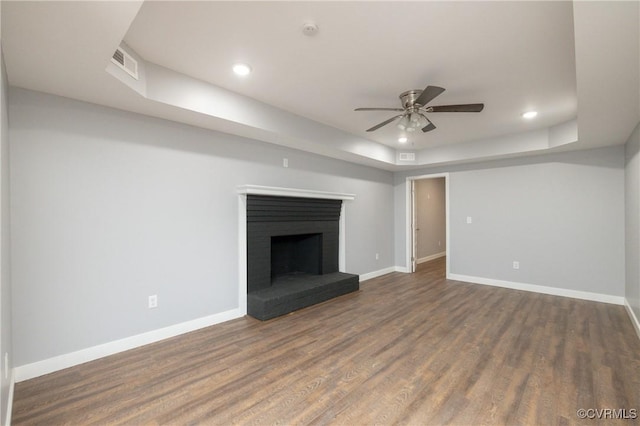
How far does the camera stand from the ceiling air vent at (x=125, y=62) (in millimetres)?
2102

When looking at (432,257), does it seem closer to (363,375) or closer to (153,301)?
(363,375)

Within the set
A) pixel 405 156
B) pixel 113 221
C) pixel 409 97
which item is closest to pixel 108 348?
pixel 113 221

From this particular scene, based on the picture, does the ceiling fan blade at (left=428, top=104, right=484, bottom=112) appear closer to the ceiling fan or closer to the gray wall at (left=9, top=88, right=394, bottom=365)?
the ceiling fan

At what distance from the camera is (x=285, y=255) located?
15.8 feet

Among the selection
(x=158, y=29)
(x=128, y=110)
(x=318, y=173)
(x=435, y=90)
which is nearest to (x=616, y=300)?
(x=435, y=90)

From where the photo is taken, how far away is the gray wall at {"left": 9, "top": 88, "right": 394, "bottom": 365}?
2278 millimetres

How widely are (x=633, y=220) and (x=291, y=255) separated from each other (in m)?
4.44

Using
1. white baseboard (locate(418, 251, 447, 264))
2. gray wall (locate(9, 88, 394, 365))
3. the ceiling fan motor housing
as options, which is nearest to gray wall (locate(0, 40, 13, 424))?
gray wall (locate(9, 88, 394, 365))

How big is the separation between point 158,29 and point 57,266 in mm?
2024

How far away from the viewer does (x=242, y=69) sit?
2.58 metres

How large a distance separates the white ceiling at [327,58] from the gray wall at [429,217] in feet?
12.8

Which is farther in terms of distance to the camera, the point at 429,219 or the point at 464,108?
the point at 429,219

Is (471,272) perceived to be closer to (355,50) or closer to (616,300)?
(616,300)

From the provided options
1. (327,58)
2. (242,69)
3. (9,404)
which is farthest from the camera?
(242,69)
